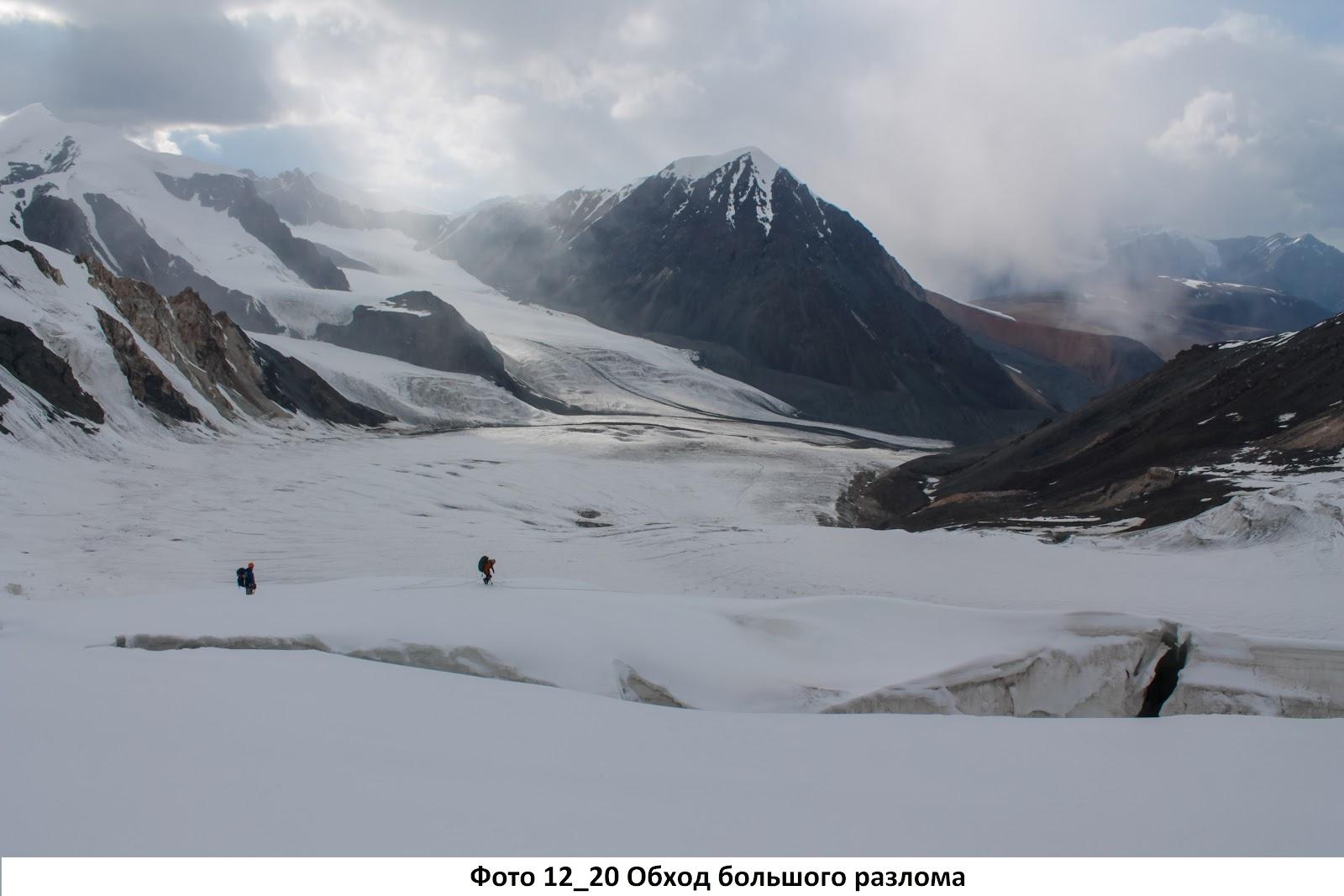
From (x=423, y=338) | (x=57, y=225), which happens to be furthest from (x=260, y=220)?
(x=423, y=338)

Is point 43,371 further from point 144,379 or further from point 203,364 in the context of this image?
point 203,364

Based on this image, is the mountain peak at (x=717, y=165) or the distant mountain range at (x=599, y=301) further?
the mountain peak at (x=717, y=165)

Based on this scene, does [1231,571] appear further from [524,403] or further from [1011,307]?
[1011,307]

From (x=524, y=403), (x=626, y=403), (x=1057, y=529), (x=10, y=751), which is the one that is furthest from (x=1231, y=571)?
(x=626, y=403)

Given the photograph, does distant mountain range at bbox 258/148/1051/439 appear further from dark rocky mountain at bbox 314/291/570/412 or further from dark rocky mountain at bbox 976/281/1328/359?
dark rocky mountain at bbox 976/281/1328/359

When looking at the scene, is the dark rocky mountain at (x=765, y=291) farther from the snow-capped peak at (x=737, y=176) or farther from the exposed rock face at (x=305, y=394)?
the exposed rock face at (x=305, y=394)

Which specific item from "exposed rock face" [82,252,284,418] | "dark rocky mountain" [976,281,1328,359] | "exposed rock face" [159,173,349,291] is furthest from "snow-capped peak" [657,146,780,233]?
"exposed rock face" [82,252,284,418]

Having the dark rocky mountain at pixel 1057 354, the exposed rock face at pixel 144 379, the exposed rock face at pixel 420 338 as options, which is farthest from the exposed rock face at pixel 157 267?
the dark rocky mountain at pixel 1057 354
